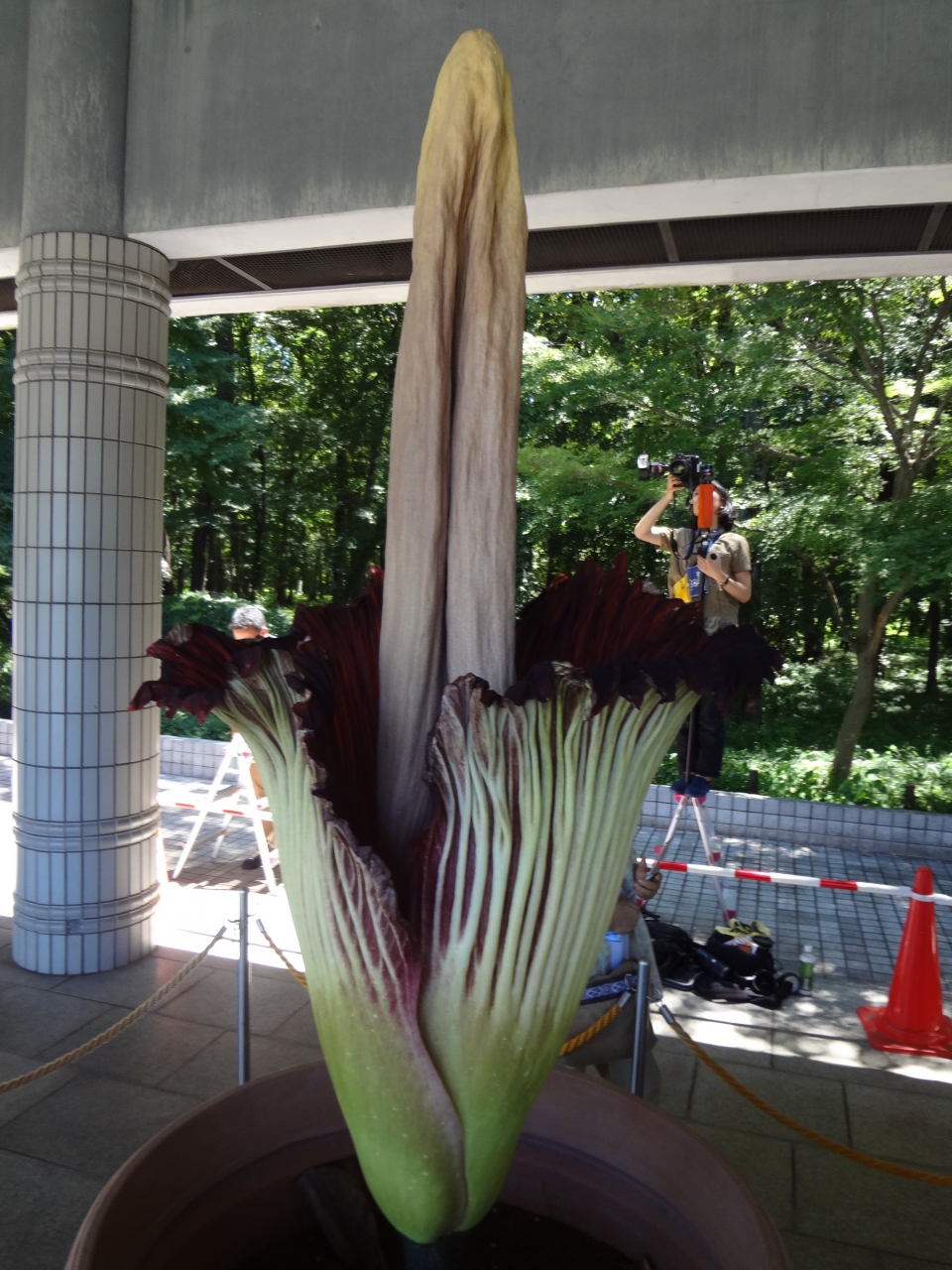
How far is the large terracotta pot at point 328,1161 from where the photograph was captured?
1006 mm

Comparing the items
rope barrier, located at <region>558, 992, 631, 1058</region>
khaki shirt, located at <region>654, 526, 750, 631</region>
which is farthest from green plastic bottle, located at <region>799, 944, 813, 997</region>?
rope barrier, located at <region>558, 992, 631, 1058</region>

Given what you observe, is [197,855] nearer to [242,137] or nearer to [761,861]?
[761,861]

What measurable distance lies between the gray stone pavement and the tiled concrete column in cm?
34

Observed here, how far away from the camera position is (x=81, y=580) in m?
3.75

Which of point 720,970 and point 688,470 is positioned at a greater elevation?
point 688,470

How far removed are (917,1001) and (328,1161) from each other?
3.10 metres

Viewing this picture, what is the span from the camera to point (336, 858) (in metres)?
0.89

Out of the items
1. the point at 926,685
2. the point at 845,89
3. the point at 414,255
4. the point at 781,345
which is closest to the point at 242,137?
the point at 845,89

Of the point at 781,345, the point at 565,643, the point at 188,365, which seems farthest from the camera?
the point at 188,365

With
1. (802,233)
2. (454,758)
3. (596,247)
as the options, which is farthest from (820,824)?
(454,758)

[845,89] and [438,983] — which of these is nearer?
[438,983]

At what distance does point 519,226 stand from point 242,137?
10.2 feet

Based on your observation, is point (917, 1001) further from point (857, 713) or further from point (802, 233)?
point (857, 713)

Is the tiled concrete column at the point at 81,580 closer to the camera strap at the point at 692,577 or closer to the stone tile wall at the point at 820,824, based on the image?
the camera strap at the point at 692,577
